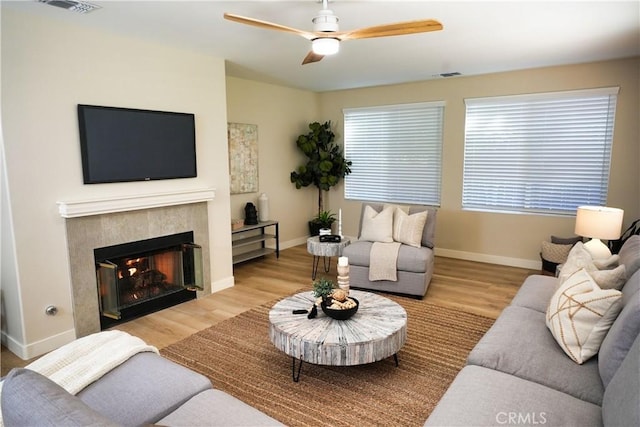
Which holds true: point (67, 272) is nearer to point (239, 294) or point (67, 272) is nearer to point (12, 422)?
point (239, 294)

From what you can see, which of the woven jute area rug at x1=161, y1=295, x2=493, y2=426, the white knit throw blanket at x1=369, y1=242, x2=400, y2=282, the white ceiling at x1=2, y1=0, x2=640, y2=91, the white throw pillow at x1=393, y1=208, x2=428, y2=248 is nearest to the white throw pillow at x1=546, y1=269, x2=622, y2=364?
the woven jute area rug at x1=161, y1=295, x2=493, y2=426

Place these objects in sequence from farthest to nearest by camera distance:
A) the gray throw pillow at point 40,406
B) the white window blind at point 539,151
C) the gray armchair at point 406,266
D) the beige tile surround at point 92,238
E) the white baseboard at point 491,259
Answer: the white baseboard at point 491,259
the white window blind at point 539,151
the gray armchair at point 406,266
the beige tile surround at point 92,238
the gray throw pillow at point 40,406

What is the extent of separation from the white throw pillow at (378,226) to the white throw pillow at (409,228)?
0.07m

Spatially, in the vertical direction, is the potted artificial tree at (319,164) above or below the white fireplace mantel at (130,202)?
above

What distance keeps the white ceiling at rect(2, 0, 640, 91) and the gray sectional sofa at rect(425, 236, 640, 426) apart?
199 cm

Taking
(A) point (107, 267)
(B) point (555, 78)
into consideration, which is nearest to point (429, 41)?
(B) point (555, 78)

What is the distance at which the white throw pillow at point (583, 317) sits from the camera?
191 centimetres

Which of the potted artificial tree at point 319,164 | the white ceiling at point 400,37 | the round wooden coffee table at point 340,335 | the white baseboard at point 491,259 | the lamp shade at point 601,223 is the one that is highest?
the white ceiling at point 400,37

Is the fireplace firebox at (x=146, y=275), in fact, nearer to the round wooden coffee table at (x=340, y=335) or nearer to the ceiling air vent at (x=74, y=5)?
the round wooden coffee table at (x=340, y=335)

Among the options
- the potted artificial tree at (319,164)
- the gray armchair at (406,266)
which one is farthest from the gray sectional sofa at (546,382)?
the potted artificial tree at (319,164)

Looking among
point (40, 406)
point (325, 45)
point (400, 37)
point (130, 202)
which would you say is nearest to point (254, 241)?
point (130, 202)

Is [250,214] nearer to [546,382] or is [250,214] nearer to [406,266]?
[406,266]

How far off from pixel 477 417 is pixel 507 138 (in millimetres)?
4506

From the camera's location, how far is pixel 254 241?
5.61m
